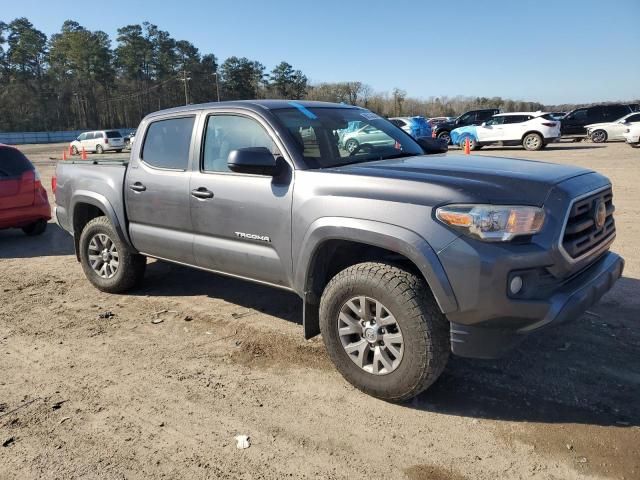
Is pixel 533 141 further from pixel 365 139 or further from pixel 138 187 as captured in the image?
pixel 138 187

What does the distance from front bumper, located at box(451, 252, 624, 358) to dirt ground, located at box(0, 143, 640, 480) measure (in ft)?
1.59

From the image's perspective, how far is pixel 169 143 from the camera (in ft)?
15.6

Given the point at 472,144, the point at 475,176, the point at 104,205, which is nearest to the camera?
the point at 475,176

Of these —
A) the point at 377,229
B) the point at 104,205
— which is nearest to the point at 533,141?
the point at 104,205

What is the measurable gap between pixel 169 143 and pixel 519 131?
20.4 m

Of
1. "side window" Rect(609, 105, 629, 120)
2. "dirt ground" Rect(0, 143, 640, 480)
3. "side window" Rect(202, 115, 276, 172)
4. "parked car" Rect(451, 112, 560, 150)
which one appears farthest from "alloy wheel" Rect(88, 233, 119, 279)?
"side window" Rect(609, 105, 629, 120)

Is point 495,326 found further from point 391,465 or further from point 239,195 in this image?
point 239,195

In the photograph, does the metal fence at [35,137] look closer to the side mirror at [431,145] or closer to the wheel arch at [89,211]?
the wheel arch at [89,211]

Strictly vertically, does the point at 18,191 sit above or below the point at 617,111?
below

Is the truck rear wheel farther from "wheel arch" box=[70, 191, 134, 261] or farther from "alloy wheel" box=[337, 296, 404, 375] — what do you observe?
"alloy wheel" box=[337, 296, 404, 375]

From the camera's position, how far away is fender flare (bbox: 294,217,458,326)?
9.53 feet

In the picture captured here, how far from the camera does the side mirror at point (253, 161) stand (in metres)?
3.60

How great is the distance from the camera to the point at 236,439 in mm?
2975

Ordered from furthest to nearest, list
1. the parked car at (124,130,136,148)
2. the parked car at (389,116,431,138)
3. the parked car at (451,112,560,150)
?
the parked car at (389,116,431,138)
the parked car at (451,112,560,150)
the parked car at (124,130,136,148)
